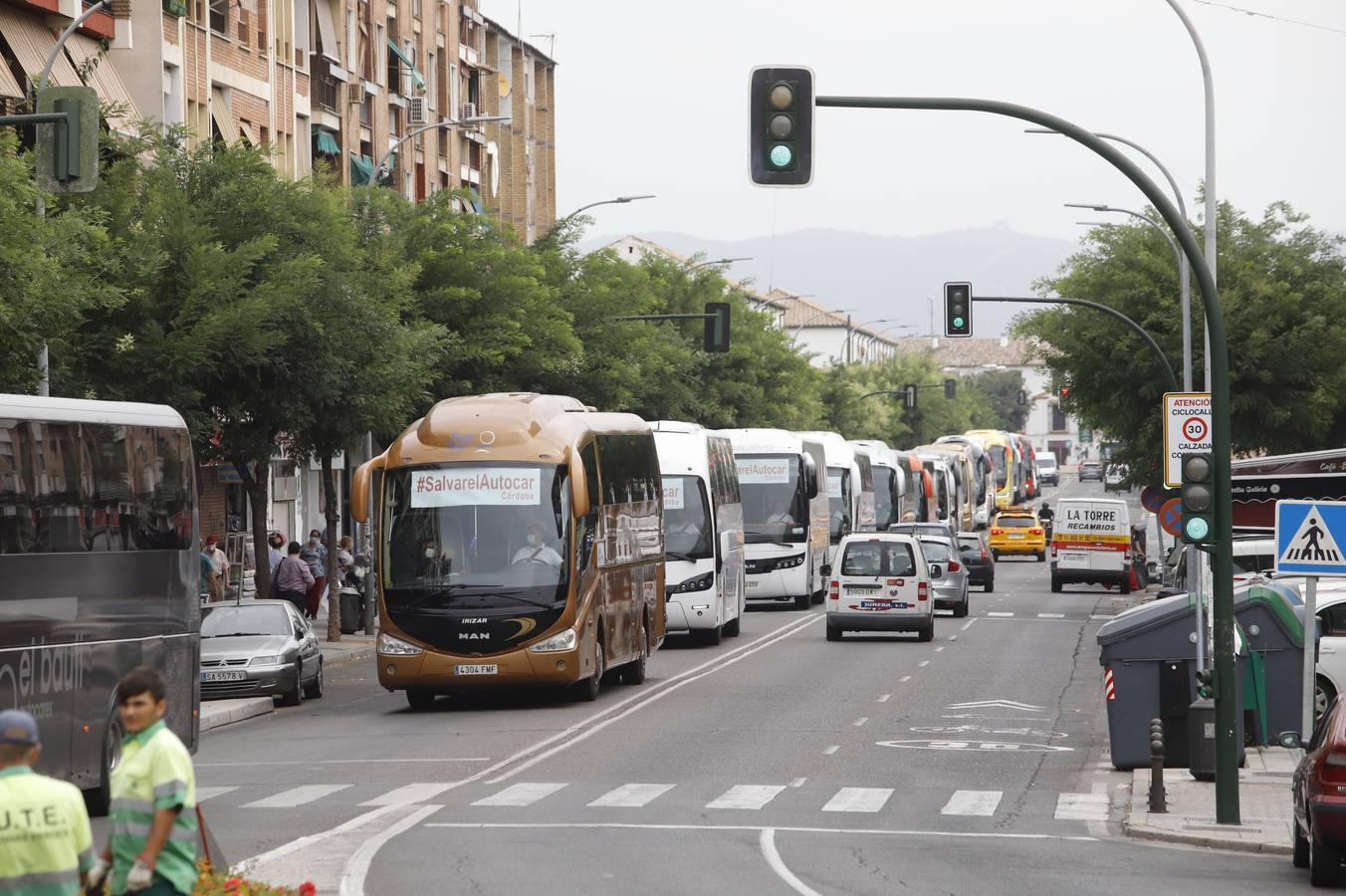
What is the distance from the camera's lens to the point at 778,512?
4925 centimetres

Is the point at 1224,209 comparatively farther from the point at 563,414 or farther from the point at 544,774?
the point at 544,774

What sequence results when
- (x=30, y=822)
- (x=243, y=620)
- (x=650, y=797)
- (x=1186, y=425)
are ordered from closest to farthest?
(x=30, y=822) → (x=650, y=797) → (x=1186, y=425) → (x=243, y=620)

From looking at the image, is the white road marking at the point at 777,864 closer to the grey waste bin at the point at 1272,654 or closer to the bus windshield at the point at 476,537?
the grey waste bin at the point at 1272,654

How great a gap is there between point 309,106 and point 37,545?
46.2m

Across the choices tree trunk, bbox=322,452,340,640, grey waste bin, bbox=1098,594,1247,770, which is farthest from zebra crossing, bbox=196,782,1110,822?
tree trunk, bbox=322,452,340,640

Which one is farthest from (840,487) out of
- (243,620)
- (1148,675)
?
(1148,675)

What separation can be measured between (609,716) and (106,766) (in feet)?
29.1

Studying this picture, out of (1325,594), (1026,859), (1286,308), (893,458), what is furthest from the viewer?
(893,458)

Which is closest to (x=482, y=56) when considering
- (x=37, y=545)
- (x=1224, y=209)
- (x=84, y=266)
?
(x=1224, y=209)

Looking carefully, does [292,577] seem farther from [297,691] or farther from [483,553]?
[483,553]

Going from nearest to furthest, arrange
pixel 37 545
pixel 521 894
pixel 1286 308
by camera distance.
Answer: pixel 521 894 < pixel 37 545 < pixel 1286 308

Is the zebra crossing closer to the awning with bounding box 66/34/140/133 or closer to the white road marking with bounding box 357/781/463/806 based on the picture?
the white road marking with bounding box 357/781/463/806

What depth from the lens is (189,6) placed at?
170 feet

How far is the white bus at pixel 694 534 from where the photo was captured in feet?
123
